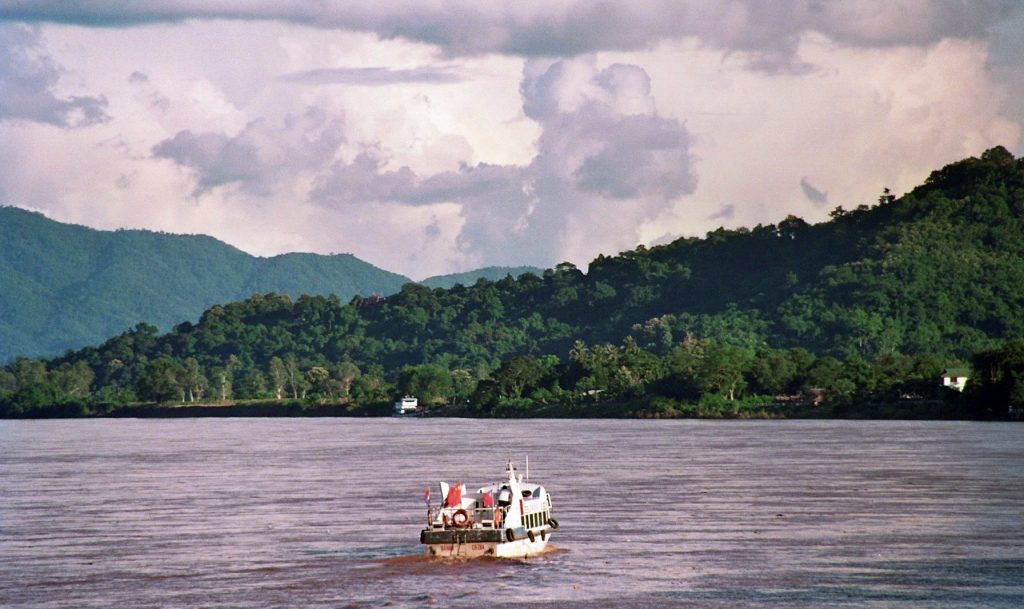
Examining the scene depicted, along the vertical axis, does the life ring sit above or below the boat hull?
above

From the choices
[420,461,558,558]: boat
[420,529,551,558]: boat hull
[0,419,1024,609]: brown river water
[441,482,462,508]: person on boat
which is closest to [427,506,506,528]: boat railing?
[420,461,558,558]: boat

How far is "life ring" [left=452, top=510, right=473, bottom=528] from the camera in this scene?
5169 cm

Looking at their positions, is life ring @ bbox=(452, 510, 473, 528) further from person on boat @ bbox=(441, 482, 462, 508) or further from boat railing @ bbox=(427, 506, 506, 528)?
person on boat @ bbox=(441, 482, 462, 508)

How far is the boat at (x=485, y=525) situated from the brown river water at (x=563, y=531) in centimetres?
77

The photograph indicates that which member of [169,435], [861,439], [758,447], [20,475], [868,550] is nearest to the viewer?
[868,550]

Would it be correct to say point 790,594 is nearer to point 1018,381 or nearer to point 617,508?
point 617,508

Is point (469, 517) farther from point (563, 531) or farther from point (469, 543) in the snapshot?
point (563, 531)

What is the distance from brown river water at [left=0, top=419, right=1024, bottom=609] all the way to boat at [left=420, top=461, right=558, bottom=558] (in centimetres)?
77

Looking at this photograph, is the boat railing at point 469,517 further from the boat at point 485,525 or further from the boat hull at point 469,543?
the boat hull at point 469,543

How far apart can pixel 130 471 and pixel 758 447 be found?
48.3 metres

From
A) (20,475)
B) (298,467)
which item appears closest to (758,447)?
(298,467)

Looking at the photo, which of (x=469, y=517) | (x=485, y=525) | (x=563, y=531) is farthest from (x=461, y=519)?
(x=563, y=531)

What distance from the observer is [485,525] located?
5259 cm

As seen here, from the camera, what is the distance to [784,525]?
199ft
